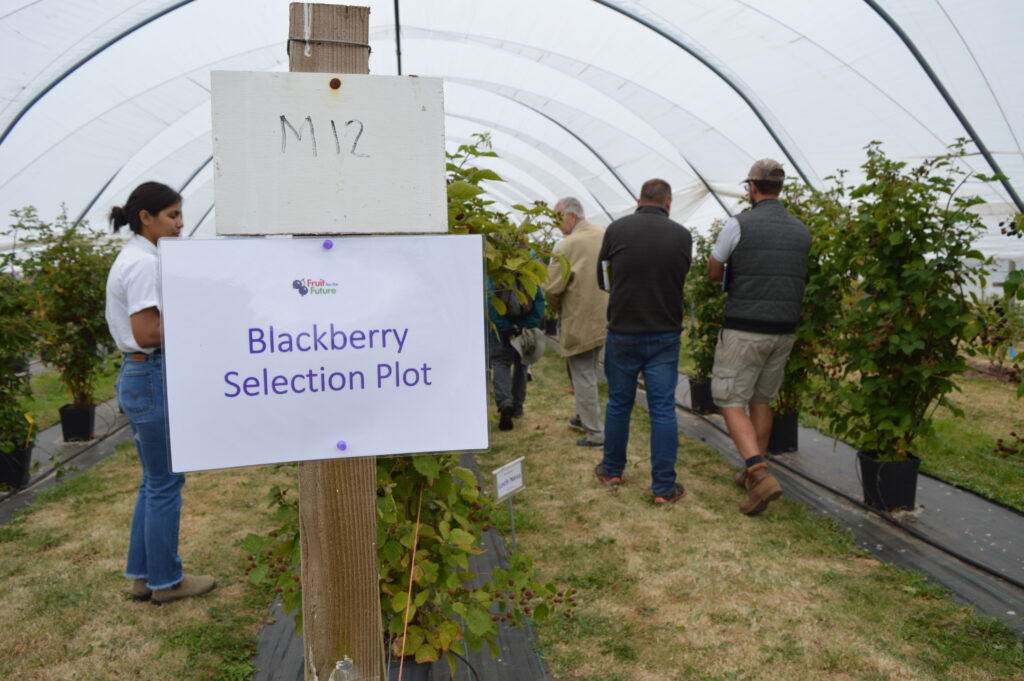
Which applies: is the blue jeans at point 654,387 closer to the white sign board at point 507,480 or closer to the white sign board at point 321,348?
the white sign board at point 507,480

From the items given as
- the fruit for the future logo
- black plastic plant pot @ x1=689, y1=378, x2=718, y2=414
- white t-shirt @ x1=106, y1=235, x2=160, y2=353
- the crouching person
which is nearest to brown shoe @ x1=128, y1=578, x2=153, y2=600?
white t-shirt @ x1=106, y1=235, x2=160, y2=353

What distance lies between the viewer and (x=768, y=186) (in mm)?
4086

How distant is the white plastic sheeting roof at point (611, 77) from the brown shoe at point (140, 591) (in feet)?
15.2

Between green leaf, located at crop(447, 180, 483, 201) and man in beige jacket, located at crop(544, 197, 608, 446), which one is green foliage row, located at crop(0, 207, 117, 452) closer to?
man in beige jacket, located at crop(544, 197, 608, 446)

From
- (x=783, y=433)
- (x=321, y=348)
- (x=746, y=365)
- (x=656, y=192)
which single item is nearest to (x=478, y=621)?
(x=321, y=348)

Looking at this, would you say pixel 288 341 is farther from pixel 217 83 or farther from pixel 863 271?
pixel 863 271

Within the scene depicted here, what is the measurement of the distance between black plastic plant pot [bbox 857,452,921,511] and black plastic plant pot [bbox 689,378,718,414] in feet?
8.59

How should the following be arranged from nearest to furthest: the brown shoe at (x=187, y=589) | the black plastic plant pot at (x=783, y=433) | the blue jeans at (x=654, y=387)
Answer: the brown shoe at (x=187, y=589)
the blue jeans at (x=654, y=387)
the black plastic plant pot at (x=783, y=433)

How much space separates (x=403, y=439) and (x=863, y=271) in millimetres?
3468

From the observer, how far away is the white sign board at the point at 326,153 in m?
1.34

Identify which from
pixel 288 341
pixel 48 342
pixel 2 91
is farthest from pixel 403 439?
pixel 2 91

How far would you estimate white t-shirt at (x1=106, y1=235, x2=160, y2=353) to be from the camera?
106 inches

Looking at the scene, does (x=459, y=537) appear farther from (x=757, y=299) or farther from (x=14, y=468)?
(x=14, y=468)

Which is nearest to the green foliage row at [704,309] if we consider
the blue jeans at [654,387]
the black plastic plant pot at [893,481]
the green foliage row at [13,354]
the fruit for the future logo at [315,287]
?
the blue jeans at [654,387]
